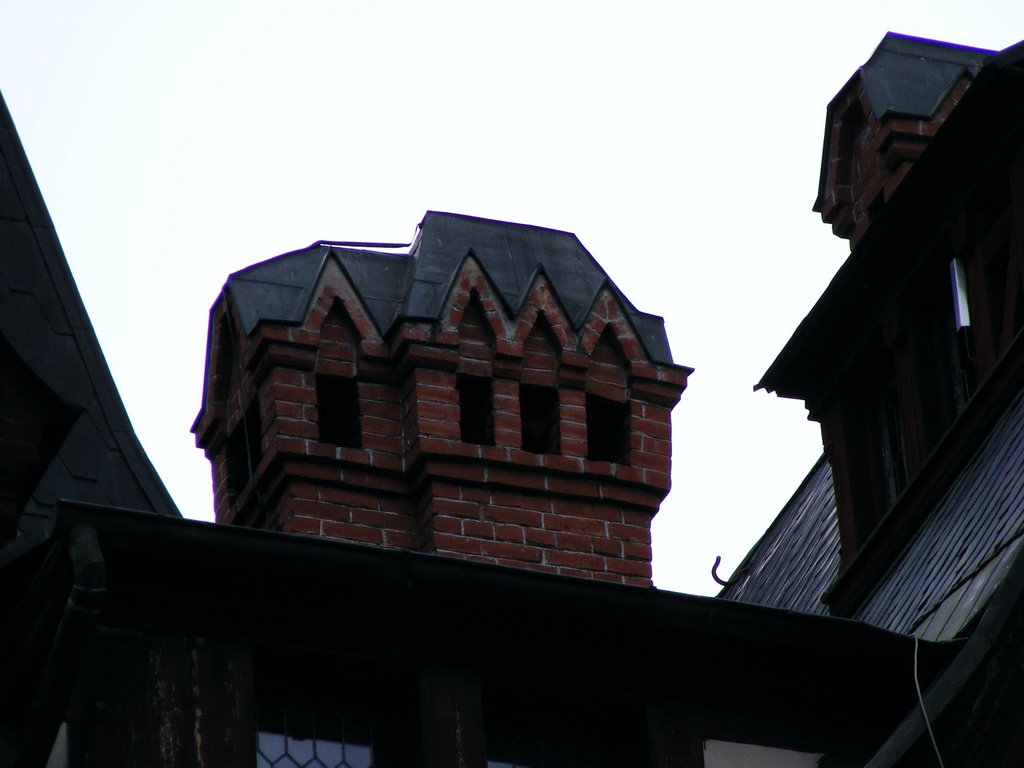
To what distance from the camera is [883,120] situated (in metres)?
14.8

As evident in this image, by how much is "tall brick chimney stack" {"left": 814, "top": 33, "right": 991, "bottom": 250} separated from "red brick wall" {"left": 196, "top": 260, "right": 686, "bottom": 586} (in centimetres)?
226

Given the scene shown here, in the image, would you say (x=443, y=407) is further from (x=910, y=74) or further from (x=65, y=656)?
(x=65, y=656)

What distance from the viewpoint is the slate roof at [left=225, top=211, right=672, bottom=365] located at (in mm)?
13273

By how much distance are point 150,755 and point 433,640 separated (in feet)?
4.39

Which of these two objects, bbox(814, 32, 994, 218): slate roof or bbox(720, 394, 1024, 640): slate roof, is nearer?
bbox(720, 394, 1024, 640): slate roof

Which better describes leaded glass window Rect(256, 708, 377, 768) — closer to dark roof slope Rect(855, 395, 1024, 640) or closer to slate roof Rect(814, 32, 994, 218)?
dark roof slope Rect(855, 395, 1024, 640)

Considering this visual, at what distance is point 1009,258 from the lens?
12.9m

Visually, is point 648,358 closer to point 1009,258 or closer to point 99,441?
point 1009,258

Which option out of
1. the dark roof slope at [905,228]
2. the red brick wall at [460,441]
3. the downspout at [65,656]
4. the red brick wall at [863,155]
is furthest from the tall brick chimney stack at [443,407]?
the downspout at [65,656]

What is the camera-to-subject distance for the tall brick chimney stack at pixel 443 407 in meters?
12.7

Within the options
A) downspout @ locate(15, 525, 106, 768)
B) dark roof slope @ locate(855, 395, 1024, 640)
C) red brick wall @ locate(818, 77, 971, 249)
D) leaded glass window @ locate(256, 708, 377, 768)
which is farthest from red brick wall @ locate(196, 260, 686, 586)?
downspout @ locate(15, 525, 106, 768)

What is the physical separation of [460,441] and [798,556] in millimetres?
4150

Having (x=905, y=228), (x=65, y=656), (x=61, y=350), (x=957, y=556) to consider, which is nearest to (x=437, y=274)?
(x=905, y=228)

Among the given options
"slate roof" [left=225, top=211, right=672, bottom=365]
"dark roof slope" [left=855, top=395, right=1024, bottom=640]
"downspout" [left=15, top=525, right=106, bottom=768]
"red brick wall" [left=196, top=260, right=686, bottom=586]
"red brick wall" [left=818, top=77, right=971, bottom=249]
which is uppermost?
"red brick wall" [left=818, top=77, right=971, bottom=249]
